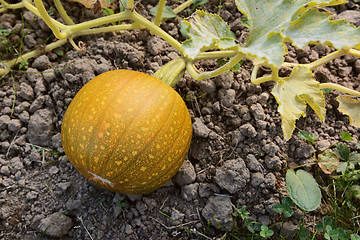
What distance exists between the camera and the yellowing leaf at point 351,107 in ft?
6.12

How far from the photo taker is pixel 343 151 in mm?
1967

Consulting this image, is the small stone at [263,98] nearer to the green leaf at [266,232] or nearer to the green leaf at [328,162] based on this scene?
the green leaf at [328,162]

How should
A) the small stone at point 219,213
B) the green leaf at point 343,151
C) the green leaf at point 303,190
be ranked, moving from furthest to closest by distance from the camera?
the green leaf at point 343,151
the small stone at point 219,213
the green leaf at point 303,190

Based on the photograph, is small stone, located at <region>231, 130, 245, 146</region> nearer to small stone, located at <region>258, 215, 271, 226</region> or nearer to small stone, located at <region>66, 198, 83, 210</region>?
small stone, located at <region>258, 215, 271, 226</region>

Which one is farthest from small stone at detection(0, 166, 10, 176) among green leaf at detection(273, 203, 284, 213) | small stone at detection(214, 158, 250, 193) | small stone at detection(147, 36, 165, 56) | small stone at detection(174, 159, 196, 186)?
green leaf at detection(273, 203, 284, 213)

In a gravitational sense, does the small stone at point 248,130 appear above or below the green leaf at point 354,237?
Answer: above

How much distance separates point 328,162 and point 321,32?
87 centimetres

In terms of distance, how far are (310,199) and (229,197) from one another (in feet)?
1.43

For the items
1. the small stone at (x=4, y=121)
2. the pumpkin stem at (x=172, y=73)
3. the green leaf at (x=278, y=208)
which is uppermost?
the pumpkin stem at (x=172, y=73)

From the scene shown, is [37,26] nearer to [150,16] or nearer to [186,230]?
[150,16]

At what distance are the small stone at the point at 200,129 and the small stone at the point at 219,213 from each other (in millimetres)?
377

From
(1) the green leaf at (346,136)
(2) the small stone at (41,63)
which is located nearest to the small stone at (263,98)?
(1) the green leaf at (346,136)

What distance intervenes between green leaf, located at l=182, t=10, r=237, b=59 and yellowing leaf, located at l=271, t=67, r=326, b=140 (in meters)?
0.34

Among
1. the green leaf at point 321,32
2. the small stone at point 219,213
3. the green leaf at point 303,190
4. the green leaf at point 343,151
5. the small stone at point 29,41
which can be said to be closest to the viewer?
the green leaf at point 321,32
